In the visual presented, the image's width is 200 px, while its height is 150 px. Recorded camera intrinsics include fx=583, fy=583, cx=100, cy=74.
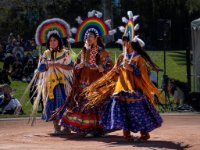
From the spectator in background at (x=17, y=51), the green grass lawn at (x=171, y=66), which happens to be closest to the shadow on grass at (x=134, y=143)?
the green grass lawn at (x=171, y=66)

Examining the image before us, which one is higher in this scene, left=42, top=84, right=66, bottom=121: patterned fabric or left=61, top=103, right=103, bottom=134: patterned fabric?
left=42, top=84, right=66, bottom=121: patterned fabric

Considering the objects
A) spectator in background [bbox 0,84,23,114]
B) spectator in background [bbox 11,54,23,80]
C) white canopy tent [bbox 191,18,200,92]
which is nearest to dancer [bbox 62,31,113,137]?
spectator in background [bbox 0,84,23,114]

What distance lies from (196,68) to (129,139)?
8493 mm

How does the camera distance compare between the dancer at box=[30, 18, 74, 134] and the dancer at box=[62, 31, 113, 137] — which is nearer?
the dancer at box=[62, 31, 113, 137]

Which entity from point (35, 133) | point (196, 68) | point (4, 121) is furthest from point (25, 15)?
point (35, 133)

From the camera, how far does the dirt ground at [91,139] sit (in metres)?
8.78

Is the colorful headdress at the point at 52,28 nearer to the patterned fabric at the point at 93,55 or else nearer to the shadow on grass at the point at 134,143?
the patterned fabric at the point at 93,55

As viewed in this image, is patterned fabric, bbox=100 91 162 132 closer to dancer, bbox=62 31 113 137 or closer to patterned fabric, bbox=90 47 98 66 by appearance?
dancer, bbox=62 31 113 137

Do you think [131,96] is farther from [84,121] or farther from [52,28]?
[52,28]

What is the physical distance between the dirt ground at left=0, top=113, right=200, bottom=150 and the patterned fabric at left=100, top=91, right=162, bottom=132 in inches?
10.6

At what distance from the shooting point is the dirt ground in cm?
878

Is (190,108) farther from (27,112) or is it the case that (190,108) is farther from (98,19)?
(98,19)

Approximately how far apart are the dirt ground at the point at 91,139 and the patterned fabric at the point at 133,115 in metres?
0.27

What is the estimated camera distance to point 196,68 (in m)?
17.3
